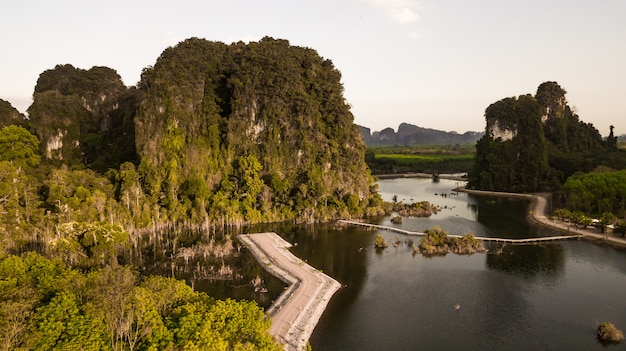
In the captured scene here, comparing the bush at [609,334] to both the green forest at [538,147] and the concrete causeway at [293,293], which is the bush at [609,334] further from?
the green forest at [538,147]

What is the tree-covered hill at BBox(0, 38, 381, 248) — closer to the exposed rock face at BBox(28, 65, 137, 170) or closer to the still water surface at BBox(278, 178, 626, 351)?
the exposed rock face at BBox(28, 65, 137, 170)

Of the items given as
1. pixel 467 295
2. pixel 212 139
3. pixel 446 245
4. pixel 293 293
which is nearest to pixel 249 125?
pixel 212 139

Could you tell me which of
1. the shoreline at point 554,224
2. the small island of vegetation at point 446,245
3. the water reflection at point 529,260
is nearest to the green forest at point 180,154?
the small island of vegetation at point 446,245

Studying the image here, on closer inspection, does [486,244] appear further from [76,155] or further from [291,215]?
[76,155]

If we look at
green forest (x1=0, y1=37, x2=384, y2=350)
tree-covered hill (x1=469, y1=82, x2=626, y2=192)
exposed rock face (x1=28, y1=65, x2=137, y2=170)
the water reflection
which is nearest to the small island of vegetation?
the water reflection

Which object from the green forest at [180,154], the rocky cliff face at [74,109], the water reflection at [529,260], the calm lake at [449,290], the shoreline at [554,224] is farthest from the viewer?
the rocky cliff face at [74,109]

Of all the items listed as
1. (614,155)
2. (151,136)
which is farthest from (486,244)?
(614,155)
